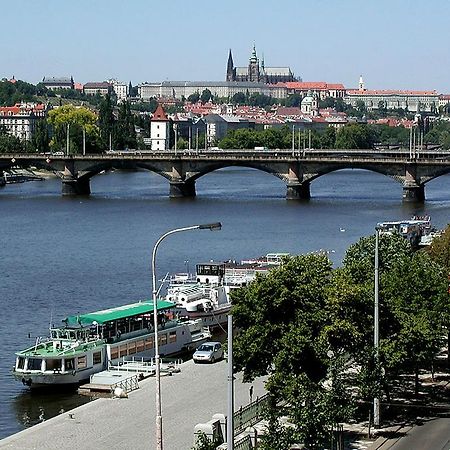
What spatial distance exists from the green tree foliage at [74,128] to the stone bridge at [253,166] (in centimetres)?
3540

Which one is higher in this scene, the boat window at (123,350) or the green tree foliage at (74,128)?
the green tree foliage at (74,128)

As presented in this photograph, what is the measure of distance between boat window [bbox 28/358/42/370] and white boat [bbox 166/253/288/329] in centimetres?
882

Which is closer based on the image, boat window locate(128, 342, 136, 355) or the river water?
boat window locate(128, 342, 136, 355)

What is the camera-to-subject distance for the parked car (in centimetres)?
A: 3340

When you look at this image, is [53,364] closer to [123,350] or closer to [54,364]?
[54,364]

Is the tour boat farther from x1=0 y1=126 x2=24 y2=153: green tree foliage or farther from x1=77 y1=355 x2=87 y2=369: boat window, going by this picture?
x1=0 y1=126 x2=24 y2=153: green tree foliage

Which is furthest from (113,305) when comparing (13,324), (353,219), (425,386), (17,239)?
(353,219)

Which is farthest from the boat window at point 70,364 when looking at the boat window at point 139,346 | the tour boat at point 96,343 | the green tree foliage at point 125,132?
the green tree foliage at point 125,132

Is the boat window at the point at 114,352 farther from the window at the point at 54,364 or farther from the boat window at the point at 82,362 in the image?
the window at the point at 54,364

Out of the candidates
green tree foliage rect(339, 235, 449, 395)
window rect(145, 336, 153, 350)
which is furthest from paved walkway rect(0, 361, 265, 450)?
window rect(145, 336, 153, 350)

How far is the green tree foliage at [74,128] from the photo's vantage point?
142500mm

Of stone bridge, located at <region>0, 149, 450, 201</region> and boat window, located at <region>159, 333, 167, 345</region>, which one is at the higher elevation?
stone bridge, located at <region>0, 149, 450, 201</region>

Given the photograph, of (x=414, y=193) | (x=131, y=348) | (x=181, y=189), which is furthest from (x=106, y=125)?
(x=131, y=348)

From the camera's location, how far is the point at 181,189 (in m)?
97.8
